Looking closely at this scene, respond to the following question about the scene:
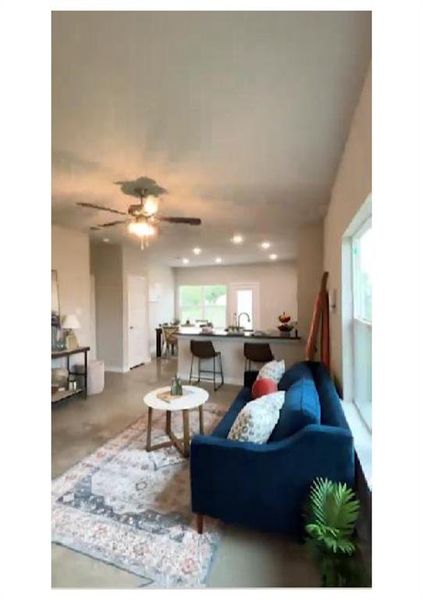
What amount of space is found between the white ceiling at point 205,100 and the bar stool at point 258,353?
2.30 metres

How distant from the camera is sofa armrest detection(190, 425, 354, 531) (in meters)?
1.52

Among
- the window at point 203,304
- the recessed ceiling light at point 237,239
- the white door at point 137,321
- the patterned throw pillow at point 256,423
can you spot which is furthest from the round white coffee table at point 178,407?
the window at point 203,304

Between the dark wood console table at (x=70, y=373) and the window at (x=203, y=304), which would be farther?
the window at (x=203, y=304)

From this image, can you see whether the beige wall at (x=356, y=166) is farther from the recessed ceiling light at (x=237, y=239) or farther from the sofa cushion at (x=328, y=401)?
the recessed ceiling light at (x=237, y=239)

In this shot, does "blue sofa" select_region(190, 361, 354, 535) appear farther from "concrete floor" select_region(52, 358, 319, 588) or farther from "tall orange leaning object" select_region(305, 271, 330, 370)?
"tall orange leaning object" select_region(305, 271, 330, 370)

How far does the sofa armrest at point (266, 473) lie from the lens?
4.98 ft

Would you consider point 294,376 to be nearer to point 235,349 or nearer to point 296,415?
point 296,415

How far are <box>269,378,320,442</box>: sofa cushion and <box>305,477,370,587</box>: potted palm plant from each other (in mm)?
331

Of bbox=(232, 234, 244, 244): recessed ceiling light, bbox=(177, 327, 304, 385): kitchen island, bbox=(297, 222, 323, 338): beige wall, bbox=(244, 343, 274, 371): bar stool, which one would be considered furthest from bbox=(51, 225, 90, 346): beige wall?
bbox=(297, 222, 323, 338): beige wall

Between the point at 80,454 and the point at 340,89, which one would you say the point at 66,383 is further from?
the point at 340,89

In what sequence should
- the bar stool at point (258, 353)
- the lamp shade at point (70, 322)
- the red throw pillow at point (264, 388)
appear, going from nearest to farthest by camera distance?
the red throw pillow at point (264, 388)
the lamp shade at point (70, 322)
the bar stool at point (258, 353)
